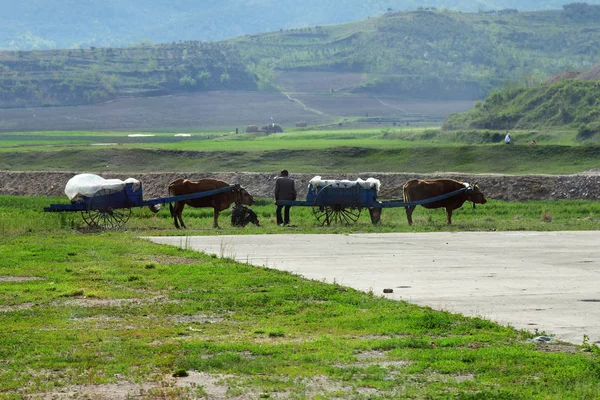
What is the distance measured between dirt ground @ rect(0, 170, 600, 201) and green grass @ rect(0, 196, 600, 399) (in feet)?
84.2

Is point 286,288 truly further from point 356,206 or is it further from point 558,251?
point 356,206

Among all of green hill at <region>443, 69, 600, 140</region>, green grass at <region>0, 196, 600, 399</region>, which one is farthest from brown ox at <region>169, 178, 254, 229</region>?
green hill at <region>443, 69, 600, 140</region>

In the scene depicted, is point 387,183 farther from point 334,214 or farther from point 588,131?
point 588,131

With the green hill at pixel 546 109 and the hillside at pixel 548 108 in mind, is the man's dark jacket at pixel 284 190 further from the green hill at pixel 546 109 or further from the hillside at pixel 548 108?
the green hill at pixel 546 109

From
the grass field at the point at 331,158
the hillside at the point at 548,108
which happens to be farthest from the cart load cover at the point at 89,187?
the hillside at the point at 548,108

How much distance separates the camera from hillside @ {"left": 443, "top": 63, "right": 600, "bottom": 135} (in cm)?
8944

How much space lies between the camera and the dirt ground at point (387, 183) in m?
46.7

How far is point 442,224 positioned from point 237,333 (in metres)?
19.0

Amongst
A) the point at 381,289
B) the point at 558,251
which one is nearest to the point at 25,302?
the point at 381,289

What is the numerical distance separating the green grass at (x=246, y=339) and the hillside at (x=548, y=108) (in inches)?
2440

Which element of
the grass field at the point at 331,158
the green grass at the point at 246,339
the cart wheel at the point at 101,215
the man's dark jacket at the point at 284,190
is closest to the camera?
the green grass at the point at 246,339

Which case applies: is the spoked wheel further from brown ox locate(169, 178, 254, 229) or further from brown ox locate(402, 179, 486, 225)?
brown ox locate(169, 178, 254, 229)

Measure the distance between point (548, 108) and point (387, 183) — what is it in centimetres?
4717

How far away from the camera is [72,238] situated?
2823 centimetres
